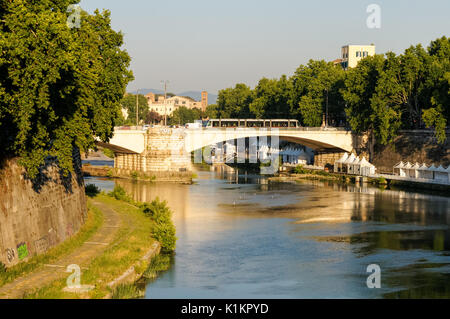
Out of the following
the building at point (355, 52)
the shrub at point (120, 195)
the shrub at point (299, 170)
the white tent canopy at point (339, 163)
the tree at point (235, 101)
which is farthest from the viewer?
the building at point (355, 52)

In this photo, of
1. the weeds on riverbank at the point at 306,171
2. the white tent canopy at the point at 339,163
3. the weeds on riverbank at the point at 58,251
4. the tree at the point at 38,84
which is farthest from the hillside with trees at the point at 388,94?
the tree at the point at 38,84

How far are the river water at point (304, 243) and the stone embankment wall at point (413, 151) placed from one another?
484 inches

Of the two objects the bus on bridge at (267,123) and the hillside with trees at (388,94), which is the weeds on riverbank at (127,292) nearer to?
the hillside with trees at (388,94)

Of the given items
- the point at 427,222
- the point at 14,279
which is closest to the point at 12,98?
the point at 14,279

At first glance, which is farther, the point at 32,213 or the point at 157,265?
the point at 157,265

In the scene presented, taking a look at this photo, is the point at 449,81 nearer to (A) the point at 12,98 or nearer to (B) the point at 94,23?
(B) the point at 94,23

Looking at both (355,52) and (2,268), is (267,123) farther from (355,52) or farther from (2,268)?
(2,268)

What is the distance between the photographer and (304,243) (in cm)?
3791

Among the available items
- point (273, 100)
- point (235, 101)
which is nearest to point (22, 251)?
point (273, 100)

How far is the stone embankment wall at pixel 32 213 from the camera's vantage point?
987 inches

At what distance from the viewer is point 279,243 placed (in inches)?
1494

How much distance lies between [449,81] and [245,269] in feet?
146

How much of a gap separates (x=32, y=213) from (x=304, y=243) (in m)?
16.8
